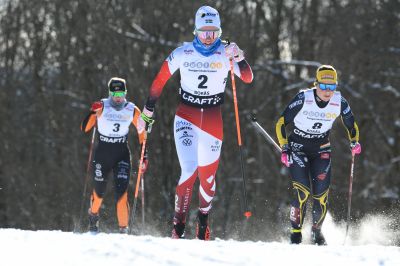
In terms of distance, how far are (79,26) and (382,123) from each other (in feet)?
37.8

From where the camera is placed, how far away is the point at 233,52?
820 cm

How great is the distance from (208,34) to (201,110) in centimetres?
78

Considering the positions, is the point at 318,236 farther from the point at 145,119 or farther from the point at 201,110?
the point at 145,119

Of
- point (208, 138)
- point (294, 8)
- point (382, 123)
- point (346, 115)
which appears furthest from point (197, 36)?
point (294, 8)

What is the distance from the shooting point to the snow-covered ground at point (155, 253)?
18.1 feet

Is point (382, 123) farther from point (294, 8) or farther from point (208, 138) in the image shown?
point (208, 138)

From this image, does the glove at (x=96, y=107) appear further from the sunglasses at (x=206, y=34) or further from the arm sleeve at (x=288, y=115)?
the arm sleeve at (x=288, y=115)

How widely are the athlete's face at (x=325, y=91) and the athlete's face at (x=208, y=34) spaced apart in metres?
1.35

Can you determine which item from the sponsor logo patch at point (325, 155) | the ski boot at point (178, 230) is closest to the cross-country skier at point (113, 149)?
the ski boot at point (178, 230)

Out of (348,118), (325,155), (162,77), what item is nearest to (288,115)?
(325,155)

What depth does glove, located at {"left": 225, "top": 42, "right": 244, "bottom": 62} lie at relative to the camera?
26.9ft

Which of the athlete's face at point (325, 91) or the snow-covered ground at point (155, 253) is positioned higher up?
the athlete's face at point (325, 91)

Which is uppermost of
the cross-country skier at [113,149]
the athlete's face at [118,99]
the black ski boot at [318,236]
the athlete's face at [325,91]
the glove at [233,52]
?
the glove at [233,52]

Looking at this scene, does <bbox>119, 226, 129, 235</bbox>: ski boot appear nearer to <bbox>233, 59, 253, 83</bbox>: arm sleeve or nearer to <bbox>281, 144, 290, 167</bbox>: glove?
<bbox>281, 144, 290, 167</bbox>: glove
